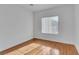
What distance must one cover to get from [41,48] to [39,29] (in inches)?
8.2

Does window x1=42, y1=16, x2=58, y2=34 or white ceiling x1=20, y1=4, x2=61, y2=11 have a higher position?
white ceiling x1=20, y1=4, x2=61, y2=11

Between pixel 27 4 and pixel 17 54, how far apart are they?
0.52 m

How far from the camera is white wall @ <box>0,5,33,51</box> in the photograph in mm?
823

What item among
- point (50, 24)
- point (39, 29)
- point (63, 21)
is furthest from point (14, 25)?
point (63, 21)

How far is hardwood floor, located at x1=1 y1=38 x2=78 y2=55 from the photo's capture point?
878 millimetres

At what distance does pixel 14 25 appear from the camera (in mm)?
869

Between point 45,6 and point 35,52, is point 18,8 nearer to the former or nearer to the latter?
point 45,6

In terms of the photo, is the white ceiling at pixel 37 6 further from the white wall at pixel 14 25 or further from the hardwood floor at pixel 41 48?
the hardwood floor at pixel 41 48

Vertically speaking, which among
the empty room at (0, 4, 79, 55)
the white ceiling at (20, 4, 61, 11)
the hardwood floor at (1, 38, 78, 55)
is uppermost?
the white ceiling at (20, 4, 61, 11)

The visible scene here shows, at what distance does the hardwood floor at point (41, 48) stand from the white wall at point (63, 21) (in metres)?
0.06

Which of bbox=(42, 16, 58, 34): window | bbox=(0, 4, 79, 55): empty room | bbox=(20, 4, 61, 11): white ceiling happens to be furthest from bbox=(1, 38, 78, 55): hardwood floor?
bbox=(20, 4, 61, 11): white ceiling

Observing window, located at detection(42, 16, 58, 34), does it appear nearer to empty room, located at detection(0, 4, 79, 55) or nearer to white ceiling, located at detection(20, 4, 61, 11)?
empty room, located at detection(0, 4, 79, 55)

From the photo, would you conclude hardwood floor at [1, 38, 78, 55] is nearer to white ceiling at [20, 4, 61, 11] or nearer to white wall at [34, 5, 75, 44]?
white wall at [34, 5, 75, 44]

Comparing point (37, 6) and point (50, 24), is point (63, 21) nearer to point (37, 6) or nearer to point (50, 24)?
Answer: point (50, 24)
